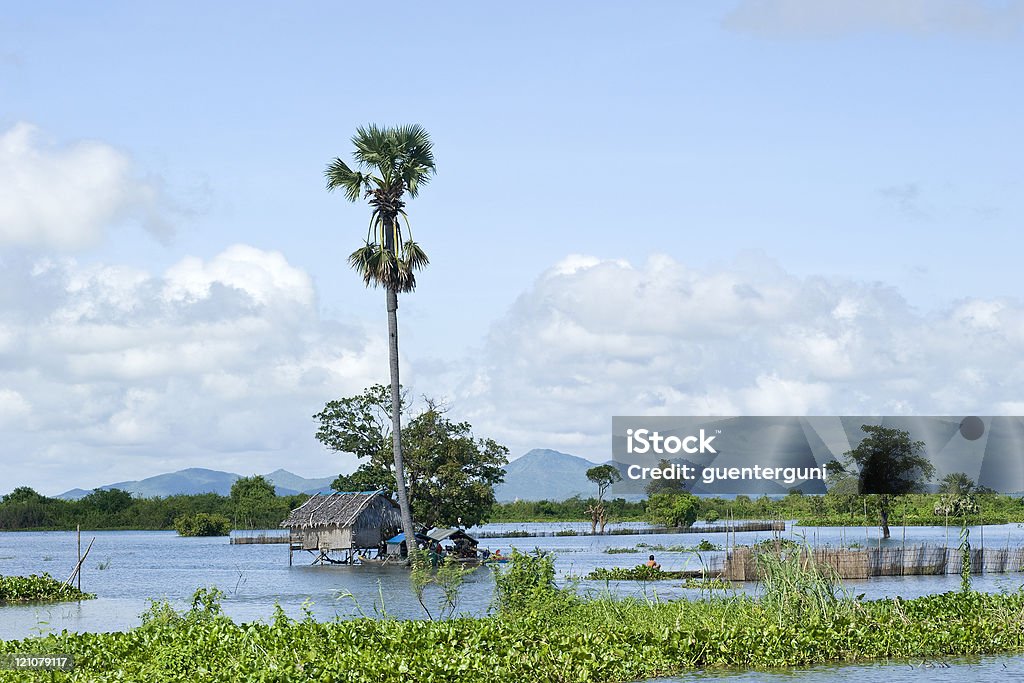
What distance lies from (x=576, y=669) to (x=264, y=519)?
295 ft

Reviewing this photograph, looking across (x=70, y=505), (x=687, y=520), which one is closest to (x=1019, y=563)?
(x=687, y=520)

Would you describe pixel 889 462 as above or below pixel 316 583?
above

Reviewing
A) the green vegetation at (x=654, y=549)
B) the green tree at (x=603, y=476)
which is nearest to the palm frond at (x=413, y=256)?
the green vegetation at (x=654, y=549)

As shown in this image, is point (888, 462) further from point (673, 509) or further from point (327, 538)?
point (327, 538)

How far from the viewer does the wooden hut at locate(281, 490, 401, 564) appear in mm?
53938

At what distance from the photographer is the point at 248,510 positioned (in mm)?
102688

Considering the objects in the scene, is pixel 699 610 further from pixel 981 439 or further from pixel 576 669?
pixel 981 439

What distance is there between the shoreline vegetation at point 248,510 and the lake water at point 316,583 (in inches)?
445

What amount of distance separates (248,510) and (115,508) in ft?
60.8

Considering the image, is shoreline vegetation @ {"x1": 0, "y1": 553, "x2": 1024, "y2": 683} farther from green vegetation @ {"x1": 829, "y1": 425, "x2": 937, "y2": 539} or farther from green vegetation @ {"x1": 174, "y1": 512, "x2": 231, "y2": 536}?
green vegetation @ {"x1": 174, "y1": 512, "x2": 231, "y2": 536}

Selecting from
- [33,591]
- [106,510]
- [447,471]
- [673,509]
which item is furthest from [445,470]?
[106,510]

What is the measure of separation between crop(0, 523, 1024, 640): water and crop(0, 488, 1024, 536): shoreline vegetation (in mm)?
10849

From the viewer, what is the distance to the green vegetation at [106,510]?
361 ft

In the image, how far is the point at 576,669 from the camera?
15195mm
